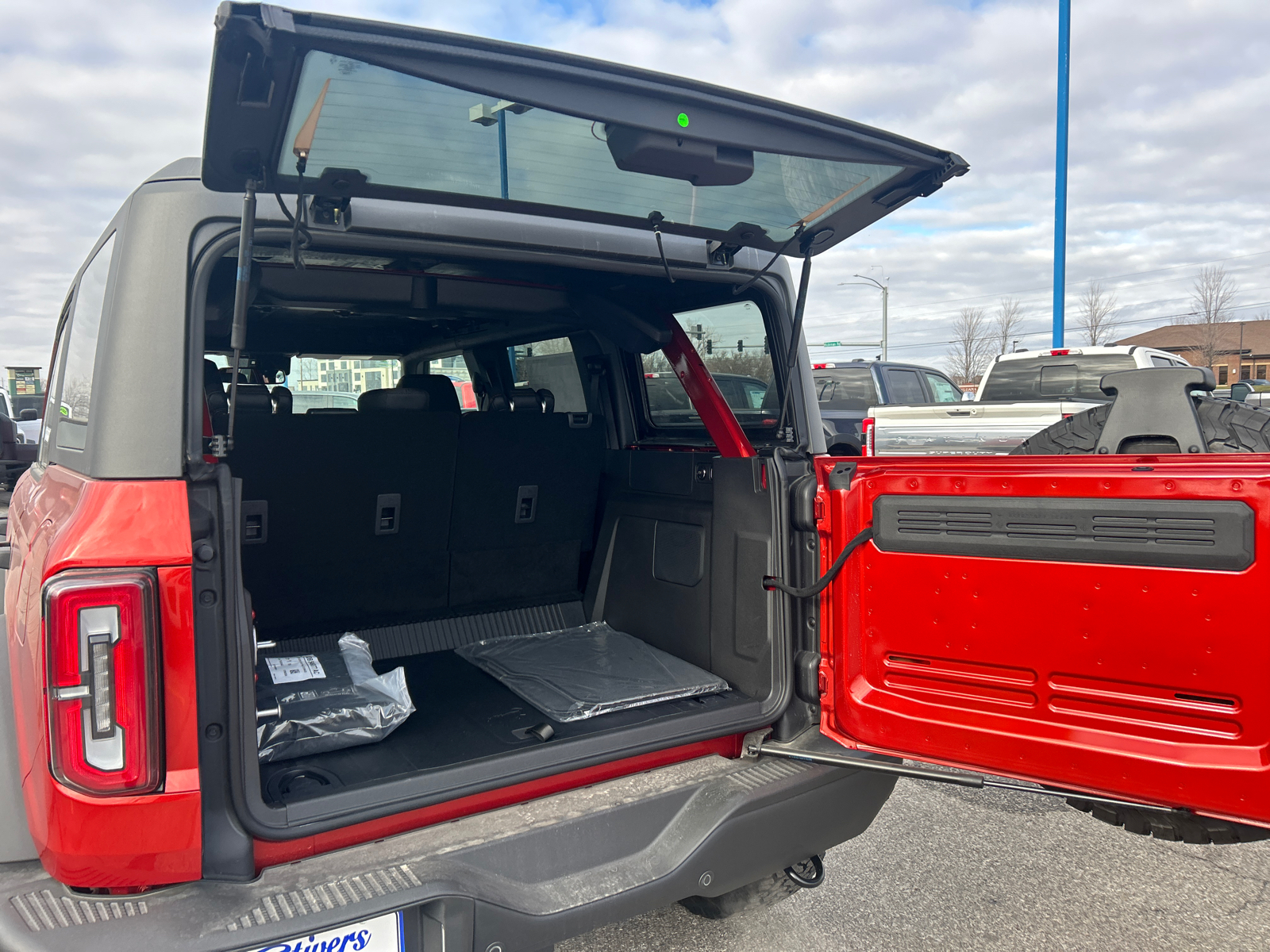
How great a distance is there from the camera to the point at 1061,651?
195cm

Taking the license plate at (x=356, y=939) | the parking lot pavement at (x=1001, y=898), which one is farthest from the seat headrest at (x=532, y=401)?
the license plate at (x=356, y=939)

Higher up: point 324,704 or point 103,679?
point 103,679

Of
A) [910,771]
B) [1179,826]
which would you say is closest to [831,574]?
[910,771]

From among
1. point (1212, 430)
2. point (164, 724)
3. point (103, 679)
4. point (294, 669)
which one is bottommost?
point (294, 669)

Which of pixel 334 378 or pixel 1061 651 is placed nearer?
pixel 1061 651

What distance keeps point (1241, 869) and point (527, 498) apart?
9.97ft

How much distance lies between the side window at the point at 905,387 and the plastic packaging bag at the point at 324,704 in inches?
417

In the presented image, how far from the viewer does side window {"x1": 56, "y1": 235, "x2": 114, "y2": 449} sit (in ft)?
6.28

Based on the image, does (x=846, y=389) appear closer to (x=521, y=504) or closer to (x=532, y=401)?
(x=532, y=401)

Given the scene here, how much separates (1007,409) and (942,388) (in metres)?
6.53

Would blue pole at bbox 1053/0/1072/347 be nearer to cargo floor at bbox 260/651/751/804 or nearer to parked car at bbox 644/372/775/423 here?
parked car at bbox 644/372/775/423

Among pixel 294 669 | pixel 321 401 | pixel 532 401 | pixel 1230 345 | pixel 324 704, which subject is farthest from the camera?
pixel 1230 345

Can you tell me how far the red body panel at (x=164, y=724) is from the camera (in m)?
1.59

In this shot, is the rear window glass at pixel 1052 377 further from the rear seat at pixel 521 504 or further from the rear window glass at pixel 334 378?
the rear window glass at pixel 334 378
